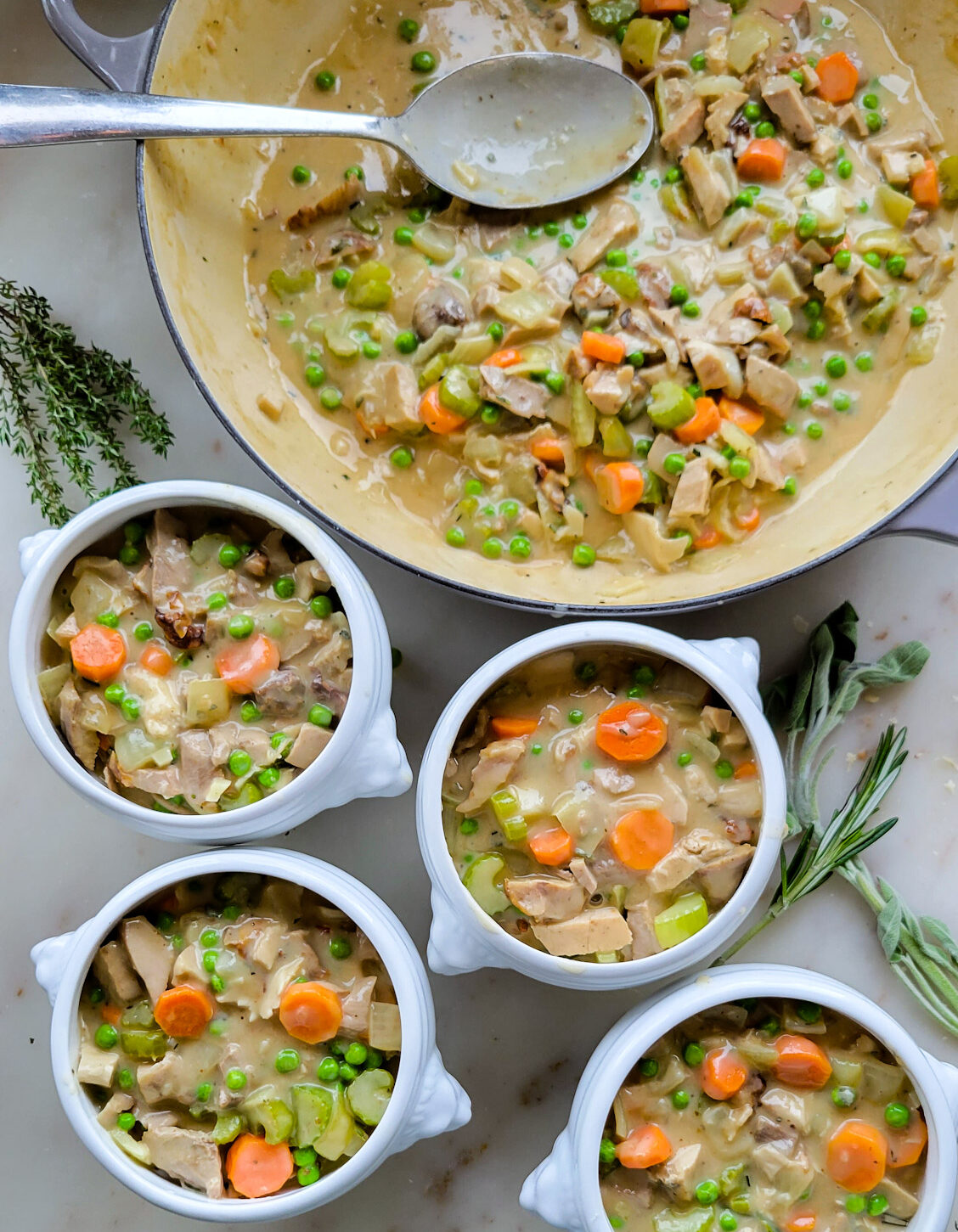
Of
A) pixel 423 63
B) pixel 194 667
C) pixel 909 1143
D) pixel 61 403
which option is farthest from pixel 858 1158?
pixel 423 63

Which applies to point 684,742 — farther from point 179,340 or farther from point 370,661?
point 179,340

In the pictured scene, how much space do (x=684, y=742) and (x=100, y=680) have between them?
1154 mm

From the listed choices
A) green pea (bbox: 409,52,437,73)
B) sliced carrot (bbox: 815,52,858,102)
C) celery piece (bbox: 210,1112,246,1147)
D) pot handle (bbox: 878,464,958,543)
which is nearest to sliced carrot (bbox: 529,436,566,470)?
pot handle (bbox: 878,464,958,543)

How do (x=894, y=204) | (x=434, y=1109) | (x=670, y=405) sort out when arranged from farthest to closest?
(x=894, y=204) → (x=670, y=405) → (x=434, y=1109)

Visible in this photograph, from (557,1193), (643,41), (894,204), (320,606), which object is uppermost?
(643,41)

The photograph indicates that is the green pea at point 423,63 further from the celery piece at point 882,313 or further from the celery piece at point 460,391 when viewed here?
the celery piece at point 882,313

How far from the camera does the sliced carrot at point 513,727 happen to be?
2.24 m

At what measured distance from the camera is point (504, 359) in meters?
2.38

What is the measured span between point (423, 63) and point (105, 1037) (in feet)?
7.09

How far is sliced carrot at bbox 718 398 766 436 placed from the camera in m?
2.38

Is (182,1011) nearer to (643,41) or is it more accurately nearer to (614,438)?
(614,438)

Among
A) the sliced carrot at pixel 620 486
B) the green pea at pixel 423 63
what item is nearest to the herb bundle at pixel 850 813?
the sliced carrot at pixel 620 486

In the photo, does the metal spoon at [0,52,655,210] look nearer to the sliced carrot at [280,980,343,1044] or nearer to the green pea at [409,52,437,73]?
the green pea at [409,52,437,73]

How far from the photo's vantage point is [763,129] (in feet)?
7.98
